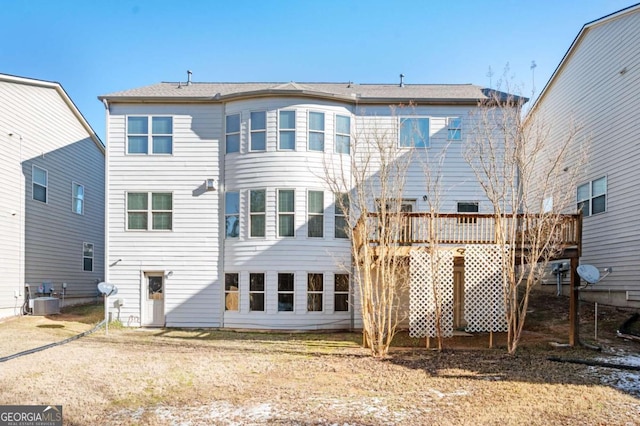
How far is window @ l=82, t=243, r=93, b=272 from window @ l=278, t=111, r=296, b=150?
445 inches

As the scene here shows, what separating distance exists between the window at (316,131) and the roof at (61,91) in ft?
33.1

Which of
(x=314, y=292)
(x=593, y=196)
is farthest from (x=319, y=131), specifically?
(x=593, y=196)

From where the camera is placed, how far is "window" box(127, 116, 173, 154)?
1346cm

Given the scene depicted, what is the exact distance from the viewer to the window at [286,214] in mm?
12797

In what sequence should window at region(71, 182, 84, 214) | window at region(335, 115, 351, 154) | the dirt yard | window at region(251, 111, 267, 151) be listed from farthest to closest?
1. window at region(71, 182, 84, 214)
2. window at region(335, 115, 351, 154)
3. window at region(251, 111, 267, 151)
4. the dirt yard

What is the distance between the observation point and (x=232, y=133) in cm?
1335

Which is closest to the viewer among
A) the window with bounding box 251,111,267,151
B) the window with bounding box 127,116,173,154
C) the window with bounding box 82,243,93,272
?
the window with bounding box 251,111,267,151

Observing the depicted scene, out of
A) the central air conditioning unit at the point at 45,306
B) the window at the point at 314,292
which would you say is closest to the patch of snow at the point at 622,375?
the window at the point at 314,292

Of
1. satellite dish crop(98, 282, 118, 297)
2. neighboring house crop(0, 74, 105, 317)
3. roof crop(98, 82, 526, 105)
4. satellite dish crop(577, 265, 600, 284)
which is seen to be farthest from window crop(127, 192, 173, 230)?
satellite dish crop(577, 265, 600, 284)

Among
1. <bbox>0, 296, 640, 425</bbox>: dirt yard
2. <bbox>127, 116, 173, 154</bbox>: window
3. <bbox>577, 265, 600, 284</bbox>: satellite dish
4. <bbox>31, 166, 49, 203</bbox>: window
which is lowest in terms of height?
<bbox>0, 296, 640, 425</bbox>: dirt yard

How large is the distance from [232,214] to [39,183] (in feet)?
25.7
